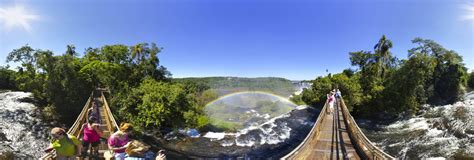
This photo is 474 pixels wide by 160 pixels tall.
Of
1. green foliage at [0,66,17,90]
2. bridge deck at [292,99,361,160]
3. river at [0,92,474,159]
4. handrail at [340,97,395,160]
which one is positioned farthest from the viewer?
green foliage at [0,66,17,90]

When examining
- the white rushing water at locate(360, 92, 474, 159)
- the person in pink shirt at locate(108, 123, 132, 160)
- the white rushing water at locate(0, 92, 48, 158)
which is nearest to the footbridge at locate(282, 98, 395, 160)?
the person in pink shirt at locate(108, 123, 132, 160)

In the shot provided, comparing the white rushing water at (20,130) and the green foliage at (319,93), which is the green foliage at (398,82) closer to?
the green foliage at (319,93)

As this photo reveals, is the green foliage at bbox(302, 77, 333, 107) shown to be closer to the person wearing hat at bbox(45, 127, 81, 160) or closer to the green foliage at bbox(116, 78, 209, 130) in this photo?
the green foliage at bbox(116, 78, 209, 130)

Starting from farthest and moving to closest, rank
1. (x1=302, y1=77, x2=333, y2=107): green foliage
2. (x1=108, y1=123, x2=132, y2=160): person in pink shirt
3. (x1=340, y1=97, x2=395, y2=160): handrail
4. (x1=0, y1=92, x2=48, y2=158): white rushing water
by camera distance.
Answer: (x1=302, y1=77, x2=333, y2=107): green foliage, (x1=0, y1=92, x2=48, y2=158): white rushing water, (x1=340, y1=97, x2=395, y2=160): handrail, (x1=108, y1=123, x2=132, y2=160): person in pink shirt

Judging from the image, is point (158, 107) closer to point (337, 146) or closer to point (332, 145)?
point (332, 145)

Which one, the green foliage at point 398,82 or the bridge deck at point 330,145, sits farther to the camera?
the green foliage at point 398,82

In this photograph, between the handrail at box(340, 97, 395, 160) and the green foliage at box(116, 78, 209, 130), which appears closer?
the handrail at box(340, 97, 395, 160)

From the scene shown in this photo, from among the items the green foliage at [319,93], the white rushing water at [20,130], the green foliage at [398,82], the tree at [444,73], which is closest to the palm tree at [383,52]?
the green foliage at [398,82]

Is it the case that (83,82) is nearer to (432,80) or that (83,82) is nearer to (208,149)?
(208,149)
